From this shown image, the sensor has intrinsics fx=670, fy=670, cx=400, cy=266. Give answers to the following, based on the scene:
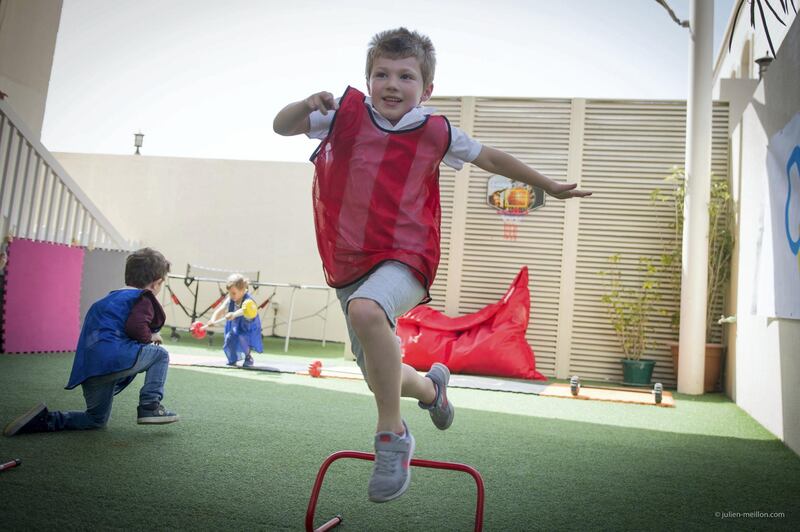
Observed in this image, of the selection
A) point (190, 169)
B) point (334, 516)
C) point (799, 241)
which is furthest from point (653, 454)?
point (190, 169)

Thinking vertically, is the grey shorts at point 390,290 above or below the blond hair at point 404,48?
below

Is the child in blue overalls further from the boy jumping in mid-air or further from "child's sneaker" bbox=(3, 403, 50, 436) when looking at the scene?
the boy jumping in mid-air

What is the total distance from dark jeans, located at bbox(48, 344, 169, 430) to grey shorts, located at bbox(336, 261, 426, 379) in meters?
1.33

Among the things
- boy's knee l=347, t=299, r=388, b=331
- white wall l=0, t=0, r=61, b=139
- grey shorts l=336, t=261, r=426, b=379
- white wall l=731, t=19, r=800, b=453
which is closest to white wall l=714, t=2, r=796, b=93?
white wall l=731, t=19, r=800, b=453

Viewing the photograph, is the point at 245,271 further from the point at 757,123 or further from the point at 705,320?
the point at 757,123

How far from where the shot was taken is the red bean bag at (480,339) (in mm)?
6086

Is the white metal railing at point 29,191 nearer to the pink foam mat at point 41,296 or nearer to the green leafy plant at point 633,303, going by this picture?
the pink foam mat at point 41,296

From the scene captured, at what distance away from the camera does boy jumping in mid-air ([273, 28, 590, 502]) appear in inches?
68.4

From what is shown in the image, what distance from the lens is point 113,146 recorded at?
35.0ft

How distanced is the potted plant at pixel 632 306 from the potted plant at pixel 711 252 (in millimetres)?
195

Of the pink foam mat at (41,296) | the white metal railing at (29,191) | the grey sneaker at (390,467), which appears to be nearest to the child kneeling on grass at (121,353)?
the grey sneaker at (390,467)

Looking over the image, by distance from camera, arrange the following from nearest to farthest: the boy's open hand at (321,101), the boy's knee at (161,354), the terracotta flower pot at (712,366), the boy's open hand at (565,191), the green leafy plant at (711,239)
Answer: the boy's open hand at (321,101), the boy's open hand at (565,191), the boy's knee at (161,354), the terracotta flower pot at (712,366), the green leafy plant at (711,239)

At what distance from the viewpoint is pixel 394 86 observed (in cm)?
179

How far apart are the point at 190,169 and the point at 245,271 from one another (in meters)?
1.77
